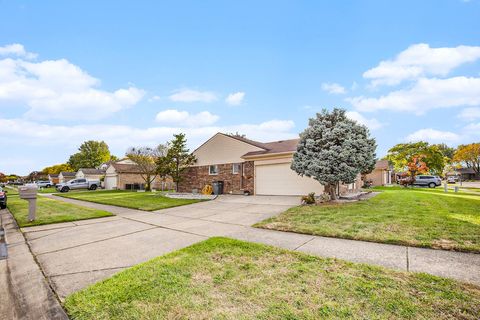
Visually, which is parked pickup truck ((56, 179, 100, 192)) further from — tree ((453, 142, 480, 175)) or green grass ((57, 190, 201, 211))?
tree ((453, 142, 480, 175))

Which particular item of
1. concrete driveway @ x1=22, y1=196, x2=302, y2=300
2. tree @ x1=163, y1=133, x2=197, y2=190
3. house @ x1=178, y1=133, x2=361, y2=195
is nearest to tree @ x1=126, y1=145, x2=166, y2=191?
house @ x1=178, y1=133, x2=361, y2=195

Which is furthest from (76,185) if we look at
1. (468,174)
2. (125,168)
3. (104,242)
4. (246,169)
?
(468,174)

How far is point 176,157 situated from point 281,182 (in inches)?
379

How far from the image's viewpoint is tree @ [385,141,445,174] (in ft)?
144

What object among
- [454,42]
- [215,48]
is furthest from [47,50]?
[454,42]

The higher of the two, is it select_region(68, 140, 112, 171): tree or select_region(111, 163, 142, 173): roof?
select_region(68, 140, 112, 171): tree

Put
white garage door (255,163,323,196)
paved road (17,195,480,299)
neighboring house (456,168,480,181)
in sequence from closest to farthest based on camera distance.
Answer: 1. paved road (17,195,480,299)
2. white garage door (255,163,323,196)
3. neighboring house (456,168,480,181)

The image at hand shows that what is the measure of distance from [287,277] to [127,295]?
224 centimetres

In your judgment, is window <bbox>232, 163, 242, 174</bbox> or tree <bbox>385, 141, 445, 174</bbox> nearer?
window <bbox>232, 163, 242, 174</bbox>

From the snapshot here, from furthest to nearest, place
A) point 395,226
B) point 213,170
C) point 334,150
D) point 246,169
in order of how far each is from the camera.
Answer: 1. point 213,170
2. point 246,169
3. point 334,150
4. point 395,226

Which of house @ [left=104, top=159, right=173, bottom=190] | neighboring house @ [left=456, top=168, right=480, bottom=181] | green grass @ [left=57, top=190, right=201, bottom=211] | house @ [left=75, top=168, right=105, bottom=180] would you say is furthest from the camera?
neighboring house @ [left=456, top=168, right=480, bottom=181]

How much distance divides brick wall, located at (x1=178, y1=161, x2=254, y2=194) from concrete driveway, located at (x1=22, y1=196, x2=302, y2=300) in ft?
31.0

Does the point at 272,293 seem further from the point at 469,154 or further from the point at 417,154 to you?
the point at 469,154

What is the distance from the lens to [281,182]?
16656mm
